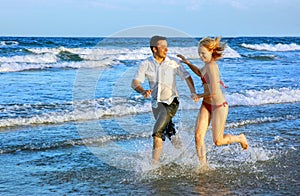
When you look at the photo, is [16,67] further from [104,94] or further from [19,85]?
[104,94]

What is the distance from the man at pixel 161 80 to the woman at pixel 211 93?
0.18 meters

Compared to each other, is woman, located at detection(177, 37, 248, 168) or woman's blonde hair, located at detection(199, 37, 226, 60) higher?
woman's blonde hair, located at detection(199, 37, 226, 60)

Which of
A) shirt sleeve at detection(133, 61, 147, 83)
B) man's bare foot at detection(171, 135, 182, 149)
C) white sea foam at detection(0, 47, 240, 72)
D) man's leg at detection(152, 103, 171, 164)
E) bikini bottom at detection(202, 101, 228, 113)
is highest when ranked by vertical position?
shirt sleeve at detection(133, 61, 147, 83)

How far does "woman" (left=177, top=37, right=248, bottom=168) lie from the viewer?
5.89 metres

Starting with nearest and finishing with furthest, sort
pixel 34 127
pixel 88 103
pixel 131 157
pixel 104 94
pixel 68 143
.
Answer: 1. pixel 131 157
2. pixel 68 143
3. pixel 34 127
4. pixel 88 103
5. pixel 104 94

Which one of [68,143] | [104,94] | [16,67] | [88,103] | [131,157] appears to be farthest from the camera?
[16,67]

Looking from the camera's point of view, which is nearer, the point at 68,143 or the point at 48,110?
the point at 68,143

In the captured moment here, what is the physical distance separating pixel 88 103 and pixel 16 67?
12132mm

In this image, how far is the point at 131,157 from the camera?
7.12 meters

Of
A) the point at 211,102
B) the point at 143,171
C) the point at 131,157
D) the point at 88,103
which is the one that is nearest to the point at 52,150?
the point at 131,157

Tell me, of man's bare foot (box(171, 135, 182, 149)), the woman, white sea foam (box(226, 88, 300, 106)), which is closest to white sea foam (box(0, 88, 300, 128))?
white sea foam (box(226, 88, 300, 106))

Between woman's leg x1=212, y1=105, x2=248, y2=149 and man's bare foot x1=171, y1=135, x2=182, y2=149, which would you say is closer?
woman's leg x1=212, y1=105, x2=248, y2=149

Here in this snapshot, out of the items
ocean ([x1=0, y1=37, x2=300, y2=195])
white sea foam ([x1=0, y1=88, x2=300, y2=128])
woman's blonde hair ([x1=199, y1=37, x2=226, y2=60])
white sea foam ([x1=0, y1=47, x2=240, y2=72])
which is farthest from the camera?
white sea foam ([x1=0, y1=47, x2=240, y2=72])

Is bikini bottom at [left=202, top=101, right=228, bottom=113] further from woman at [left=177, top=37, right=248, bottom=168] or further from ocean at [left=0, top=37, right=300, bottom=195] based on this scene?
ocean at [left=0, top=37, right=300, bottom=195]
